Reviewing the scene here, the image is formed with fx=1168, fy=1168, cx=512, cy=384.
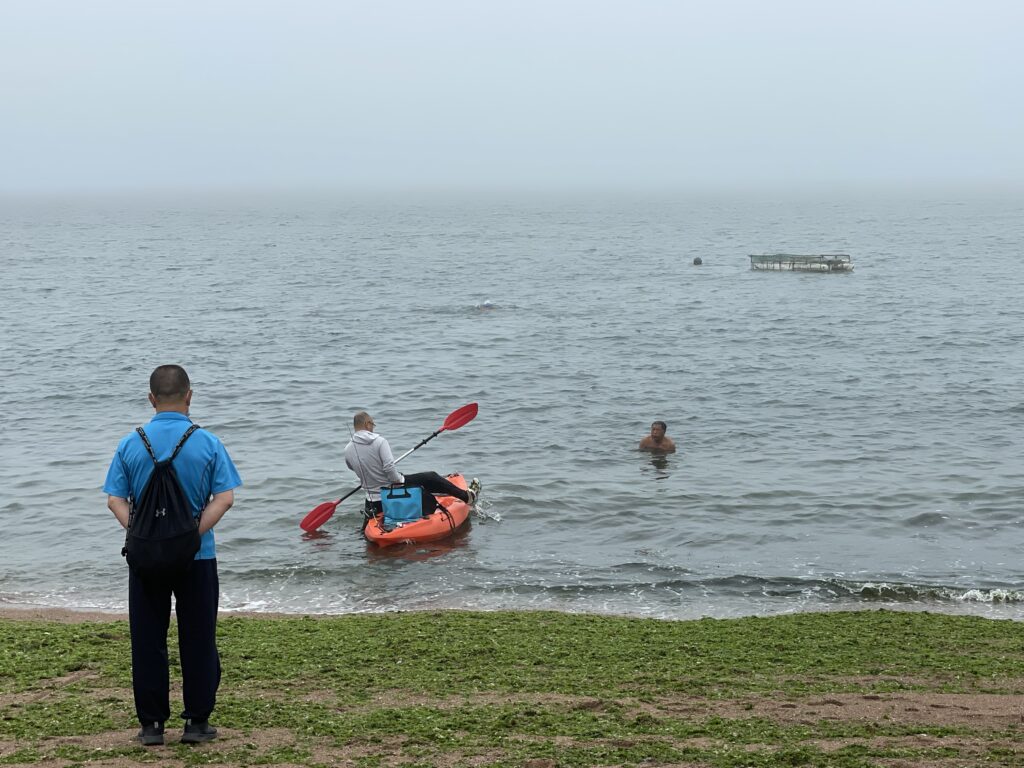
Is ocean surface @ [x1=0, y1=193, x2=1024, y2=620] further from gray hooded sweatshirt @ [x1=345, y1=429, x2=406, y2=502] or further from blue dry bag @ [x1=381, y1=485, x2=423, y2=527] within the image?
gray hooded sweatshirt @ [x1=345, y1=429, x2=406, y2=502]

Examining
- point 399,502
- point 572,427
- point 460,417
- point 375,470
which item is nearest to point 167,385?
point 375,470

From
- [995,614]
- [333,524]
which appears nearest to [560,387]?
[333,524]

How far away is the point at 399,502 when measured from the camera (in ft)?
54.4

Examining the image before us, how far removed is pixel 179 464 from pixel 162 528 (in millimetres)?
358

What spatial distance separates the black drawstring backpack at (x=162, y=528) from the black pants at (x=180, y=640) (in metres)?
0.18

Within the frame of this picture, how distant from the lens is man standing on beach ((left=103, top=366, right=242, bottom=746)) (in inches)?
248

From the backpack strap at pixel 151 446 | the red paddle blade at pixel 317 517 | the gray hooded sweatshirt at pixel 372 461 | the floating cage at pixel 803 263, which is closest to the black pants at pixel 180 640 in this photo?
the backpack strap at pixel 151 446

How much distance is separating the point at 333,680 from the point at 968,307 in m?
44.0

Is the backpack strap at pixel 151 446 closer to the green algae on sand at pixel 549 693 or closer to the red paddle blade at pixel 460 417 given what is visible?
the green algae on sand at pixel 549 693

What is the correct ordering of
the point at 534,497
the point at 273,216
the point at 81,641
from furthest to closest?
1. the point at 273,216
2. the point at 534,497
3. the point at 81,641

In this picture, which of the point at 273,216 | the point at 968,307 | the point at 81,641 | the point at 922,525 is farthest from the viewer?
the point at 273,216

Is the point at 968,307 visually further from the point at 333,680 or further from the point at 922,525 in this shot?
the point at 333,680

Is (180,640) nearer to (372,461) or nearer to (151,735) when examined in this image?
(151,735)

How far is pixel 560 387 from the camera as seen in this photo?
29.9 meters
